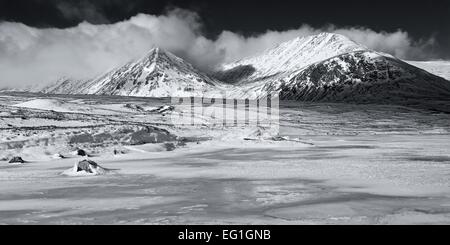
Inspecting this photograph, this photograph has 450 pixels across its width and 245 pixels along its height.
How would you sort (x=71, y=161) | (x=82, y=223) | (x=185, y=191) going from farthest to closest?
(x=71, y=161)
(x=185, y=191)
(x=82, y=223)

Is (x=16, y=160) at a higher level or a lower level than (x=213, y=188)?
lower

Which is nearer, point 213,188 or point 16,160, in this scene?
point 213,188

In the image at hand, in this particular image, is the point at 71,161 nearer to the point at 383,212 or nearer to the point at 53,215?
the point at 53,215

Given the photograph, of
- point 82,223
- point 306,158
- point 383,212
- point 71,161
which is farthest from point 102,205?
point 306,158

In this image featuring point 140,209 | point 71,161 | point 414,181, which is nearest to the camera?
point 140,209

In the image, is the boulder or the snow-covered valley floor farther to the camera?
the boulder

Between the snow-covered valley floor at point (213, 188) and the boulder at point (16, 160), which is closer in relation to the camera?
the snow-covered valley floor at point (213, 188)
